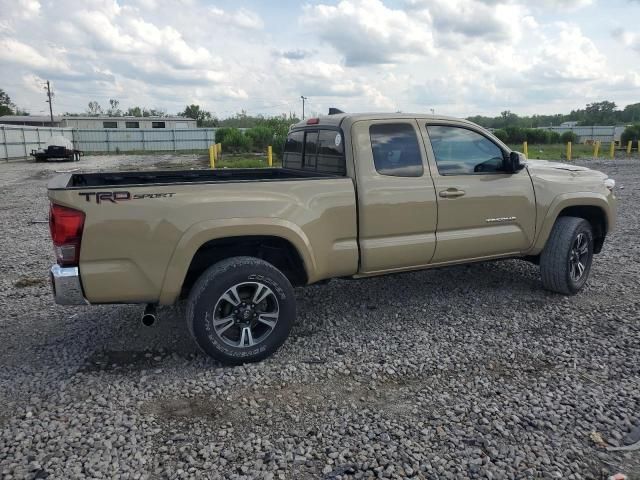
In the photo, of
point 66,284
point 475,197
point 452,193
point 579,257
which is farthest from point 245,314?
point 579,257

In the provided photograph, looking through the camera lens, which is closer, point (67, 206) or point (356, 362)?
point (67, 206)

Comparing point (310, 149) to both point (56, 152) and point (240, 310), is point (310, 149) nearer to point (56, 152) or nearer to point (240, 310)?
point (240, 310)

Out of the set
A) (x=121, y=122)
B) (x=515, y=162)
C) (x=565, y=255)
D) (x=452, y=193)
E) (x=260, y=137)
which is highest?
(x=121, y=122)

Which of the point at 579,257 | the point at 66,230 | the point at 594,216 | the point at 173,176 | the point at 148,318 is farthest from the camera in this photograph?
the point at 594,216

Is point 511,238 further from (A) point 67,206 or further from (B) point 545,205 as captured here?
(A) point 67,206

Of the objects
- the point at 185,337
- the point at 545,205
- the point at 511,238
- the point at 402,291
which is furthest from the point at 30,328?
the point at 545,205

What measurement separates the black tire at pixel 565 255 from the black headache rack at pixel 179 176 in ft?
8.18

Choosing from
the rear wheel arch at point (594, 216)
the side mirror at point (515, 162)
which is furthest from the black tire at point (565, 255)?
the side mirror at point (515, 162)

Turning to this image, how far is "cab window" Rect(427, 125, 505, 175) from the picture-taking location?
4.58 metres

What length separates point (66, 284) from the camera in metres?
3.35

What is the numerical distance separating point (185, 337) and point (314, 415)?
1.66 metres

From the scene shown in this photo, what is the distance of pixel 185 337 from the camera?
4.36 meters

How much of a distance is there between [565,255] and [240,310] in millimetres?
3347

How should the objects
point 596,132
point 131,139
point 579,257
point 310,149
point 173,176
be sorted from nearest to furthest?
point 310,149
point 173,176
point 579,257
point 131,139
point 596,132
